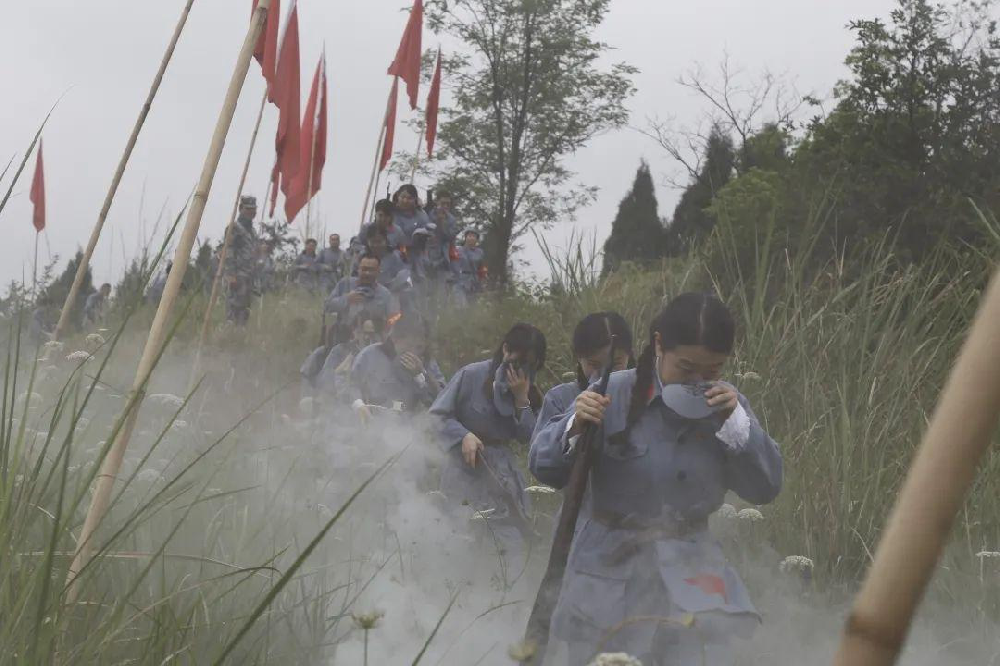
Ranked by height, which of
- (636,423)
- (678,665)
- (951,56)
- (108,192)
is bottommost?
(678,665)

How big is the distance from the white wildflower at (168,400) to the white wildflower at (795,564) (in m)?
2.20

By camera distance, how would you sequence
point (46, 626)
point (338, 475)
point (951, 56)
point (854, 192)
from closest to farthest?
1. point (46, 626)
2. point (338, 475)
3. point (854, 192)
4. point (951, 56)

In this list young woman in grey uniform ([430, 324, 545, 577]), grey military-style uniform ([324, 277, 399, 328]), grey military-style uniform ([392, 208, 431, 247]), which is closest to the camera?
young woman in grey uniform ([430, 324, 545, 577])

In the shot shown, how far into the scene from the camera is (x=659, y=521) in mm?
3396

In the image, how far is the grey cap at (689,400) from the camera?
3266 millimetres

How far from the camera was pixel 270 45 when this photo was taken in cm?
361

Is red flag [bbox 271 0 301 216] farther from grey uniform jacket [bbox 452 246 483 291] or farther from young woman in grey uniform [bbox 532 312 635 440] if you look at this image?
grey uniform jacket [bbox 452 246 483 291]

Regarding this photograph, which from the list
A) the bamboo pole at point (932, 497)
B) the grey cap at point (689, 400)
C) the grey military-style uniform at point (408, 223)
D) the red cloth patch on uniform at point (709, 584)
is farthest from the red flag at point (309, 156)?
the grey military-style uniform at point (408, 223)

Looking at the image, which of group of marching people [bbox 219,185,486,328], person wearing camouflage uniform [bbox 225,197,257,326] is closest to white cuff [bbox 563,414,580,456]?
group of marching people [bbox 219,185,486,328]

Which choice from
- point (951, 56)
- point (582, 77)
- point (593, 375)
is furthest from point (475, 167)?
point (593, 375)

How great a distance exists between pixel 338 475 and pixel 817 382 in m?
2.30

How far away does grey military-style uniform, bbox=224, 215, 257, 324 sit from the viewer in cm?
1320

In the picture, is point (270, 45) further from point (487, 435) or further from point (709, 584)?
point (487, 435)

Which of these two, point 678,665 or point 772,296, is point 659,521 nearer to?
point 678,665
